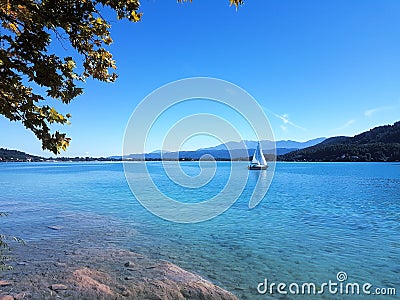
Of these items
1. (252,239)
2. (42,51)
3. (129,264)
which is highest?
(42,51)

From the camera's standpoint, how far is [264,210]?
108 feet

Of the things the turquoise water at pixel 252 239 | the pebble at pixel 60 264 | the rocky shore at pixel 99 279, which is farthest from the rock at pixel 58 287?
the turquoise water at pixel 252 239

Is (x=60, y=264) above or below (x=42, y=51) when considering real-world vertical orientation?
below

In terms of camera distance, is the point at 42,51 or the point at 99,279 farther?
the point at 99,279

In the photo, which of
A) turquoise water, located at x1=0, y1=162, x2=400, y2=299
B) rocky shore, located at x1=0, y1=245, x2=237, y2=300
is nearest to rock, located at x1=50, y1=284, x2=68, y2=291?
rocky shore, located at x1=0, y1=245, x2=237, y2=300

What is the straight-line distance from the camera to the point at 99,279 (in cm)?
1120

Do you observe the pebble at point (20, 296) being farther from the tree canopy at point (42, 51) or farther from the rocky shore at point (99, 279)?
the tree canopy at point (42, 51)

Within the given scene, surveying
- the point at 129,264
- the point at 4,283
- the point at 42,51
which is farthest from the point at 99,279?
the point at 42,51

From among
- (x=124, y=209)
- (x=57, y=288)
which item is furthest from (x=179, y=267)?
(x=124, y=209)

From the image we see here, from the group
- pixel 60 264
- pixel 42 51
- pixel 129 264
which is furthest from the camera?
pixel 129 264

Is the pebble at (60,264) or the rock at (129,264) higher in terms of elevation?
the pebble at (60,264)

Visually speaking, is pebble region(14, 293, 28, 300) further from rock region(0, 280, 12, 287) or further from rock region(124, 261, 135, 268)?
rock region(124, 261, 135, 268)

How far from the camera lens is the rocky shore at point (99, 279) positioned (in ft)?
32.7

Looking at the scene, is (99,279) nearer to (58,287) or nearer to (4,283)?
(58,287)
